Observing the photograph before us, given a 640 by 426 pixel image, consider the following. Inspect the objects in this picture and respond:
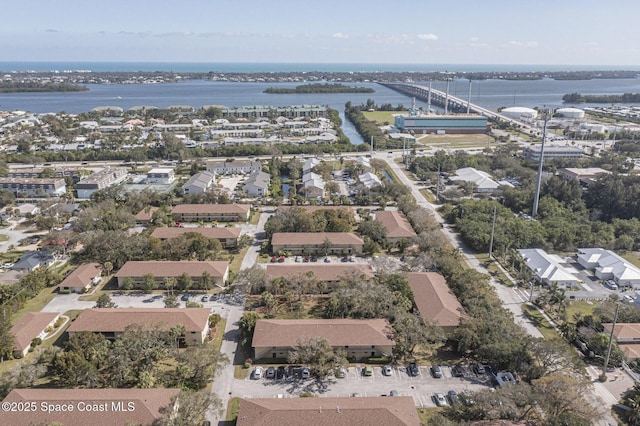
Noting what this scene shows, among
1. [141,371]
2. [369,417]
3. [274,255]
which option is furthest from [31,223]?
[369,417]

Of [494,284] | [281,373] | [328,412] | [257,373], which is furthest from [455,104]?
[328,412]

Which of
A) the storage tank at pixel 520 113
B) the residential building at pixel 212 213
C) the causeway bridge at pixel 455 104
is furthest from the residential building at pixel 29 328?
the storage tank at pixel 520 113

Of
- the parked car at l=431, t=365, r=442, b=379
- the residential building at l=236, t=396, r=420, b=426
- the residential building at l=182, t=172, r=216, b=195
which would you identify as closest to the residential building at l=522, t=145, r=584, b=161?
the residential building at l=182, t=172, r=216, b=195

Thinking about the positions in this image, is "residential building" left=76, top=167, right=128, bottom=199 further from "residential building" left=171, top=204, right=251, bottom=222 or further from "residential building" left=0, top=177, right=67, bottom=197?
"residential building" left=171, top=204, right=251, bottom=222

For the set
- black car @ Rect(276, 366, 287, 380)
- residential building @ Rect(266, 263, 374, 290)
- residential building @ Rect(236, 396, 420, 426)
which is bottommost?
black car @ Rect(276, 366, 287, 380)

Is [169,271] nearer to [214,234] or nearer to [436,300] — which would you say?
[214,234]
